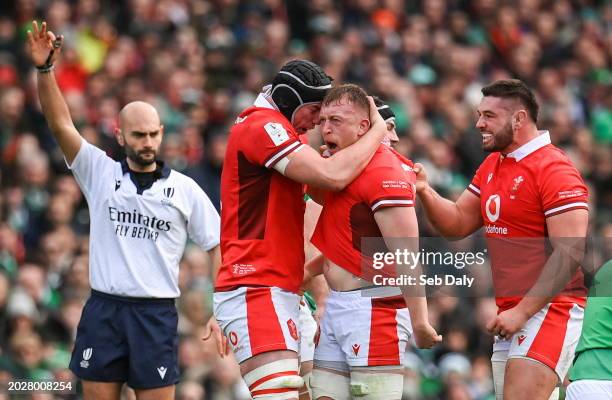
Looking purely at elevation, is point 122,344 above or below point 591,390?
above

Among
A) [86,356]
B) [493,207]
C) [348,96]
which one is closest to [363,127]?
[348,96]

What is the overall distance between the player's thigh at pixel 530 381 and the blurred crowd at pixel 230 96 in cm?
216

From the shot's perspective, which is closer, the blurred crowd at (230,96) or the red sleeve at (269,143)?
the red sleeve at (269,143)

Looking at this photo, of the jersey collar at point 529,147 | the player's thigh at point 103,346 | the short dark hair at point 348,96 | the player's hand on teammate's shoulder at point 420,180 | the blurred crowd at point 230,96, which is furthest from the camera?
the blurred crowd at point 230,96

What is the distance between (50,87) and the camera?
7.96m

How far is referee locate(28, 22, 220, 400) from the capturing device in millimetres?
8047

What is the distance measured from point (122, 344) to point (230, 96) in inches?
288

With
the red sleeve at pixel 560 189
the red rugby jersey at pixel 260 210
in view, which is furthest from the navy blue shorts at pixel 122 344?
the red sleeve at pixel 560 189

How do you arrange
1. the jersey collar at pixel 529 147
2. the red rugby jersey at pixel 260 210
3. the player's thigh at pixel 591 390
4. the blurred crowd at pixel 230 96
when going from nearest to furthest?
1. the red rugby jersey at pixel 260 210
2. the player's thigh at pixel 591 390
3. the jersey collar at pixel 529 147
4. the blurred crowd at pixel 230 96

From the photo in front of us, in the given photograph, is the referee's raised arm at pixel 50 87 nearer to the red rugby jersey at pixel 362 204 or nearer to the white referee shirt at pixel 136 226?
the white referee shirt at pixel 136 226

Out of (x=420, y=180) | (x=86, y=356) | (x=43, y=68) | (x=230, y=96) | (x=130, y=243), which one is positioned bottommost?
(x=86, y=356)

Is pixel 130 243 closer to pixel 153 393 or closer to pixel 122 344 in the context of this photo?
pixel 122 344

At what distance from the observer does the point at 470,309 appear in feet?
42.5

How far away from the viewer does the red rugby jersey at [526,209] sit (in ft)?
23.8
